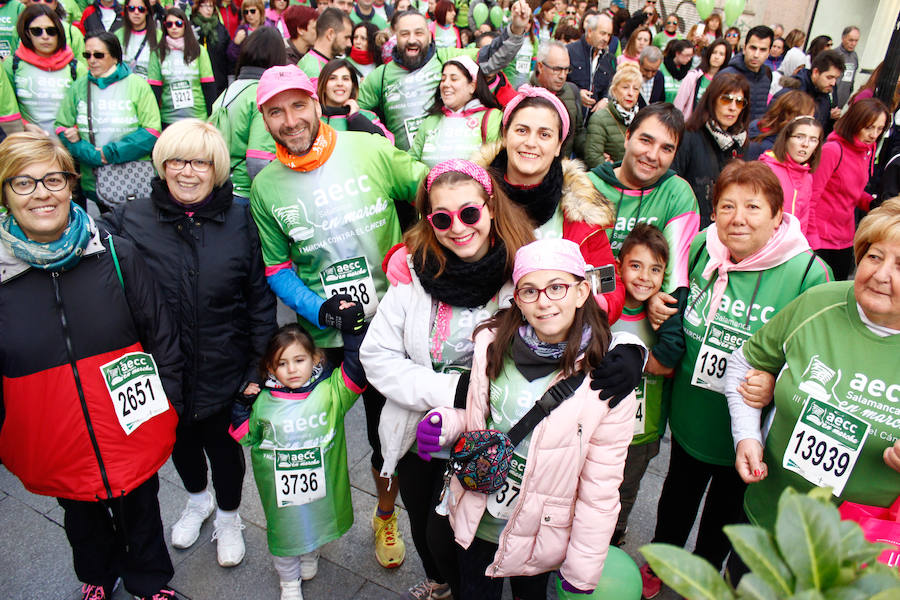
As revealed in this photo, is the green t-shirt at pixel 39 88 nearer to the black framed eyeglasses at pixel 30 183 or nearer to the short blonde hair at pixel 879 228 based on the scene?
the black framed eyeglasses at pixel 30 183

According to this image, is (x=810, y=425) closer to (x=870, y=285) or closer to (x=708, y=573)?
(x=870, y=285)

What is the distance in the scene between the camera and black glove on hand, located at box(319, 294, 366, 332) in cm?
268

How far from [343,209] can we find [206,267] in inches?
25.8

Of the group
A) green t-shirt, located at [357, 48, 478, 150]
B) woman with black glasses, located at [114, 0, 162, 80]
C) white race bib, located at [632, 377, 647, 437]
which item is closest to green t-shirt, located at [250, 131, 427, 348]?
white race bib, located at [632, 377, 647, 437]

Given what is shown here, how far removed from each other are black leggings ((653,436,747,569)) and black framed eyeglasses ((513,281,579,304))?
1.19 meters

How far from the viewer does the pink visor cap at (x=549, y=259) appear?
1.95m

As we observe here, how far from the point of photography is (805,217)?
4234 millimetres

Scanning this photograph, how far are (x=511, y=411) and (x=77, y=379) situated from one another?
165cm

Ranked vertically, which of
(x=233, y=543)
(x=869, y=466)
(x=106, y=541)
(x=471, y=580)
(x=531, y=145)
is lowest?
(x=233, y=543)

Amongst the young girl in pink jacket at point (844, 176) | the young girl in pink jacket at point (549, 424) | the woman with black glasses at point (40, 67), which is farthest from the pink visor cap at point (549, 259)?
the woman with black glasses at point (40, 67)

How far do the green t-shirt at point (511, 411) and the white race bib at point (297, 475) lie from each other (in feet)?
3.18

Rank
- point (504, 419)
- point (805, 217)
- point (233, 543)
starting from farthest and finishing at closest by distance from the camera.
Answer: point (805, 217) < point (233, 543) < point (504, 419)

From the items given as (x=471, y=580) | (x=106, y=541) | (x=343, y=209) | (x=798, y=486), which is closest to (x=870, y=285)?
(x=798, y=486)

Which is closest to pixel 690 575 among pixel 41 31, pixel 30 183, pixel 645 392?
pixel 645 392
